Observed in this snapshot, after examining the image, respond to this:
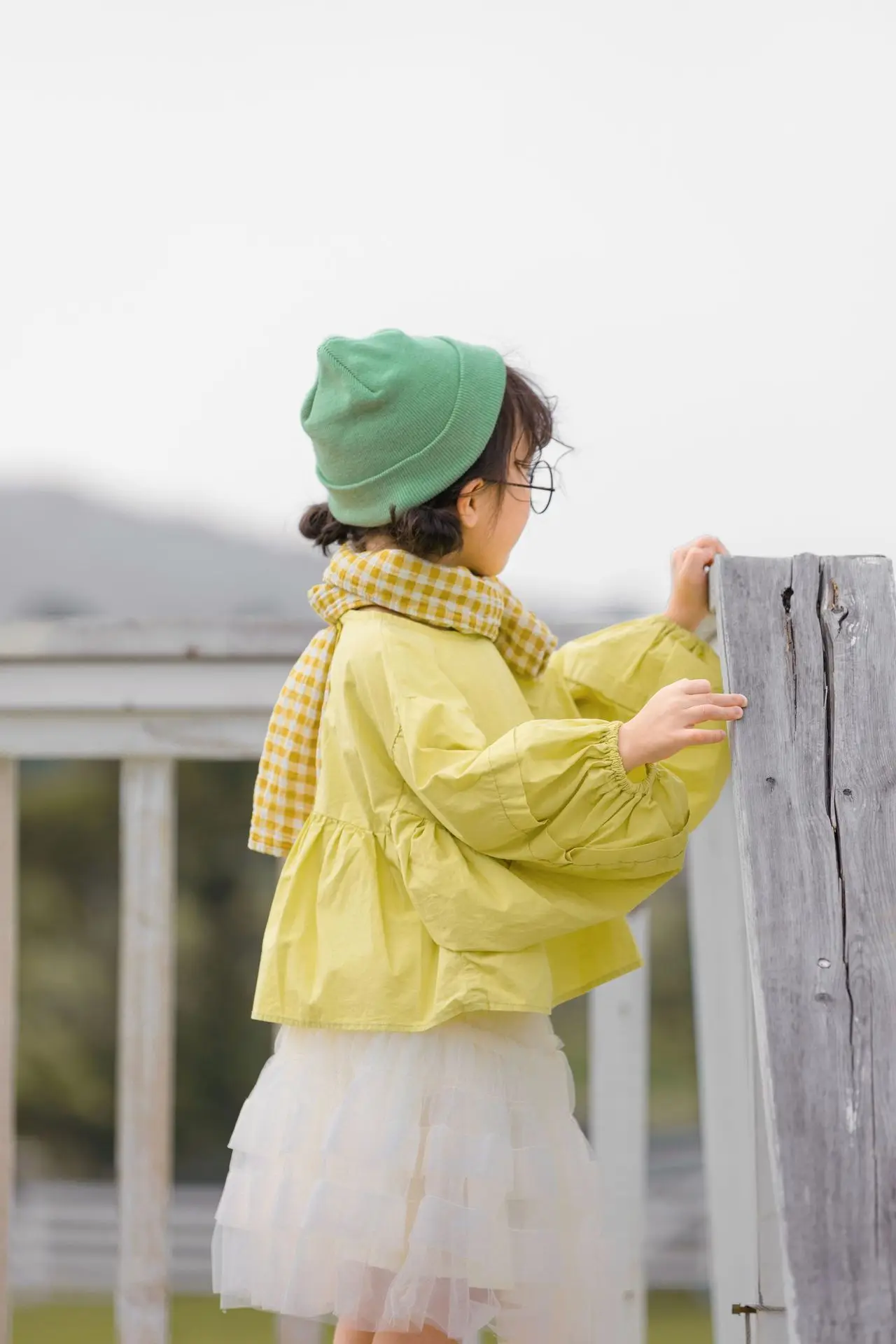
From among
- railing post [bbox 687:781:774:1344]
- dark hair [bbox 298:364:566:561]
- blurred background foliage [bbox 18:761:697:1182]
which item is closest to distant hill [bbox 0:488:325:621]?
blurred background foliage [bbox 18:761:697:1182]

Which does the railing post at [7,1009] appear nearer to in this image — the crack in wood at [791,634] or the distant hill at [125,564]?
the crack in wood at [791,634]

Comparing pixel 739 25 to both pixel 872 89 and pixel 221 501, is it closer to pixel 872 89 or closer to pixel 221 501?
pixel 872 89

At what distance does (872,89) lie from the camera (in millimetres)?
5988

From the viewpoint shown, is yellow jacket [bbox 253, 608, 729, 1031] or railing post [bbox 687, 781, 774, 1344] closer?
yellow jacket [bbox 253, 608, 729, 1031]

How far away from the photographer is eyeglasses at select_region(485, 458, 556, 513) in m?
1.26

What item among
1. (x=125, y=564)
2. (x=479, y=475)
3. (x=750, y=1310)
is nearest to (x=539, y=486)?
(x=479, y=475)

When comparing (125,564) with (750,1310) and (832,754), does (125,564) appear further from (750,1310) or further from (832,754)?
(832,754)

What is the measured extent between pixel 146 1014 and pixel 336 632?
54 centimetres

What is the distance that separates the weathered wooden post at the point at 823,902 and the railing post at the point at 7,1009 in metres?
0.90

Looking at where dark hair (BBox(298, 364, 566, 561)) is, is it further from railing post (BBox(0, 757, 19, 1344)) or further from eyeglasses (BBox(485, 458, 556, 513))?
railing post (BBox(0, 757, 19, 1344))

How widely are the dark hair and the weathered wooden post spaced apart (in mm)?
307

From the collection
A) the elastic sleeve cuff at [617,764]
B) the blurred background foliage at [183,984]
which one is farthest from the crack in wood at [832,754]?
the blurred background foliage at [183,984]

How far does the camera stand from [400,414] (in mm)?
1183

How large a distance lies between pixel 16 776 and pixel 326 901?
1.87 ft
